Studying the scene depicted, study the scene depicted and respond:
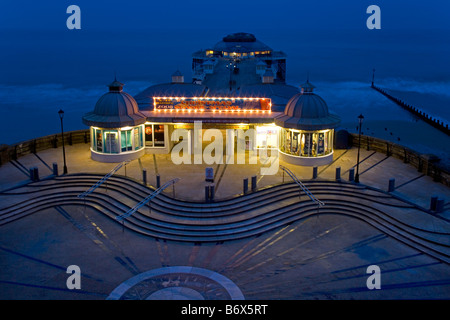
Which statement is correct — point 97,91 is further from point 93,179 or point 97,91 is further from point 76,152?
point 93,179

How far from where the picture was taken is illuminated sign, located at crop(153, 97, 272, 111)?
4209cm

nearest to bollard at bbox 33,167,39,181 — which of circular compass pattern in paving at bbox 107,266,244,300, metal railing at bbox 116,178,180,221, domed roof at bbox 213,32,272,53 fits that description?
metal railing at bbox 116,178,180,221

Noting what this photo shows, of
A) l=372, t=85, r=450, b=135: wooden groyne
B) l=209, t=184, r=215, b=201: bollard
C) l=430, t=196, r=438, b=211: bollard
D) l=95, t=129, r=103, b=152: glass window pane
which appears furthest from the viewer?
l=372, t=85, r=450, b=135: wooden groyne

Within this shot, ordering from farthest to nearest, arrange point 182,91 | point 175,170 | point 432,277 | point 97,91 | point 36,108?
point 97,91
point 36,108
point 182,91
point 175,170
point 432,277

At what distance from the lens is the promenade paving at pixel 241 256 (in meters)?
21.4

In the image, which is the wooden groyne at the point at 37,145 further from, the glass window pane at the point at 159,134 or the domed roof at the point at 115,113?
the glass window pane at the point at 159,134

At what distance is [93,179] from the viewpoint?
3388 cm

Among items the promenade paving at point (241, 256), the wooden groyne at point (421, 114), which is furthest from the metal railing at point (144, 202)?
the wooden groyne at point (421, 114)

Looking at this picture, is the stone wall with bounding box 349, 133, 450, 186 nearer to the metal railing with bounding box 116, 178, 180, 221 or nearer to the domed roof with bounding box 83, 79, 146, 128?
the metal railing with bounding box 116, 178, 180, 221

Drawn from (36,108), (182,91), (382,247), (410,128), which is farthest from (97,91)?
(382,247)

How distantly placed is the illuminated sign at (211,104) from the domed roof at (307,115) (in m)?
3.74

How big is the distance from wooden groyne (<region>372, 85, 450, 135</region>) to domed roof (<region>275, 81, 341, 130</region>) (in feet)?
117

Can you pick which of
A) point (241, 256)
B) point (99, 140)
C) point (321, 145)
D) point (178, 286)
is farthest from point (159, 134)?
point (178, 286)

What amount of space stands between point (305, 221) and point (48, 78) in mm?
111336
